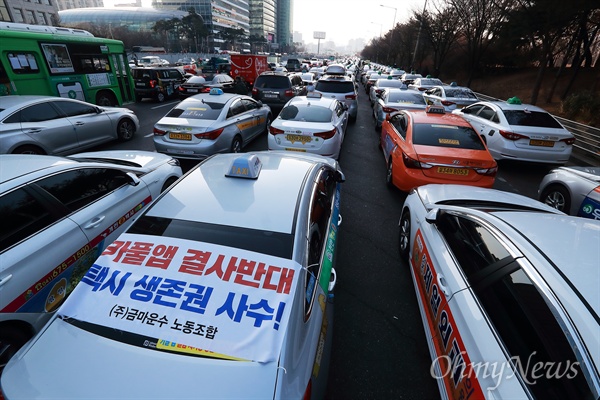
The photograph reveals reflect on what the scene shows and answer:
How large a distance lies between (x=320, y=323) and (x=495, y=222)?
155cm

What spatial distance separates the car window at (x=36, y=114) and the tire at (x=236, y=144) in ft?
12.3

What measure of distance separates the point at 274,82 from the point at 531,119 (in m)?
9.08

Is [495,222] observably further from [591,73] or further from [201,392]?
[591,73]

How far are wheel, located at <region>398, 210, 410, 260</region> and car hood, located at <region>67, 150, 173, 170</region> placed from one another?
358 cm

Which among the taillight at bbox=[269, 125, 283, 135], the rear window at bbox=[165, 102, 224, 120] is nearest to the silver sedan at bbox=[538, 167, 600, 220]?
the taillight at bbox=[269, 125, 283, 135]

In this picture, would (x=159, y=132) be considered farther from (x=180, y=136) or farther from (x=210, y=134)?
(x=210, y=134)

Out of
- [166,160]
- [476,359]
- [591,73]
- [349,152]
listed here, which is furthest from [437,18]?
[476,359]

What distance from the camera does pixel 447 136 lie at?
5.58m

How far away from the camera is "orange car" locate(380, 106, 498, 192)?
4.96m

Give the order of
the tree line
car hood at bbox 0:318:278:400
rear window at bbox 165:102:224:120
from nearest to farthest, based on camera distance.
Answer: car hood at bbox 0:318:278:400 → rear window at bbox 165:102:224:120 → the tree line

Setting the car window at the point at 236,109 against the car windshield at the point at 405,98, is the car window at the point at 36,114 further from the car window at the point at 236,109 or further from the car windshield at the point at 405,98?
the car windshield at the point at 405,98

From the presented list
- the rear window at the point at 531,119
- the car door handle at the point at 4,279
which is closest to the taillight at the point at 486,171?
the rear window at the point at 531,119

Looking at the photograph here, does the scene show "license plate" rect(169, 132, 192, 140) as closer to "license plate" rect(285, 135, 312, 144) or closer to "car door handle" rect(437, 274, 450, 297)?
"license plate" rect(285, 135, 312, 144)

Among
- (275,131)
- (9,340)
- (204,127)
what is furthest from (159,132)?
(9,340)
